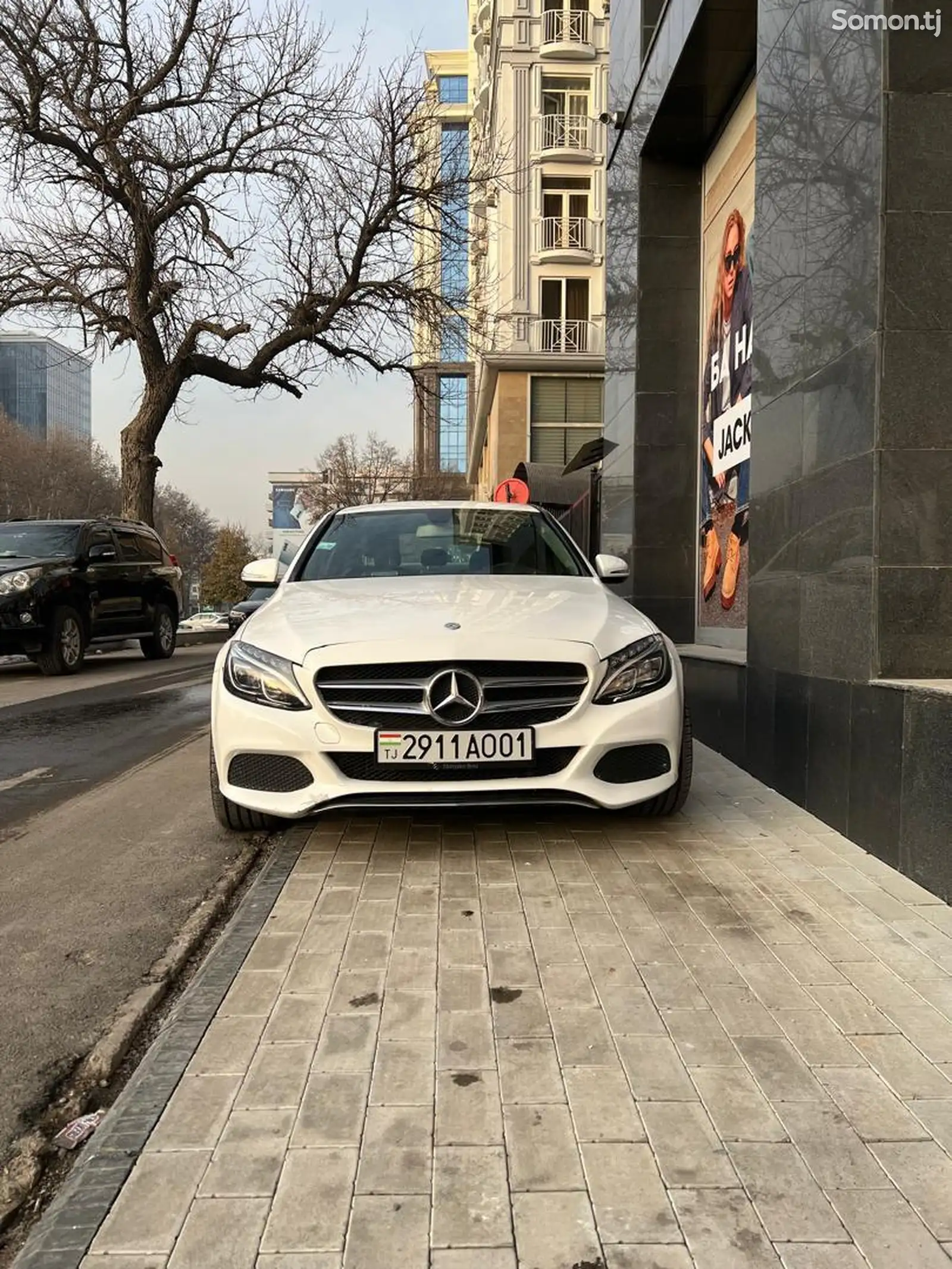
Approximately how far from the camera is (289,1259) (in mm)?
1622

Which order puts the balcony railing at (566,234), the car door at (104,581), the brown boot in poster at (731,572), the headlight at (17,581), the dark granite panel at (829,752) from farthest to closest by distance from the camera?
the balcony railing at (566,234)
the car door at (104,581)
the headlight at (17,581)
the brown boot in poster at (731,572)
the dark granite panel at (829,752)

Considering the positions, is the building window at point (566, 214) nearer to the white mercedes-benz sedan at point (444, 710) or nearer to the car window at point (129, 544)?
the car window at point (129, 544)

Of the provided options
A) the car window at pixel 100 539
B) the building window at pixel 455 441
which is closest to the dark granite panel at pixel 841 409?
the car window at pixel 100 539

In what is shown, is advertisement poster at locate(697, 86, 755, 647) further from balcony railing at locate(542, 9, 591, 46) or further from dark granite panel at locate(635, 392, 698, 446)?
balcony railing at locate(542, 9, 591, 46)

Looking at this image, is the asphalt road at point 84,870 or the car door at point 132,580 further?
the car door at point 132,580

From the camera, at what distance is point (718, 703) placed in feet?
20.7

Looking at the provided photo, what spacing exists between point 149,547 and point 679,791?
1226 centimetres

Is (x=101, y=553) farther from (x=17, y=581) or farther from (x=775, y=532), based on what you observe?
(x=775, y=532)

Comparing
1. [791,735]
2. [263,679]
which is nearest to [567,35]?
[791,735]

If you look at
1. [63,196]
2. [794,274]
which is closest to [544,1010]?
[794,274]

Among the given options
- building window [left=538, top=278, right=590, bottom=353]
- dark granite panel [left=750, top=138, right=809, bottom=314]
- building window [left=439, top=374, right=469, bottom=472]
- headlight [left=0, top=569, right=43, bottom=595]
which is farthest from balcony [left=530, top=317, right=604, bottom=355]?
building window [left=439, top=374, right=469, bottom=472]

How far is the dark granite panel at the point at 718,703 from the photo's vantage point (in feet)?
18.9

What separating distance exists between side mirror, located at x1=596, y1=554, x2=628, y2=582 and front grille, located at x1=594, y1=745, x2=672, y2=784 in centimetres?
137

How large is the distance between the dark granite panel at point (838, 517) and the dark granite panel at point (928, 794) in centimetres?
74
